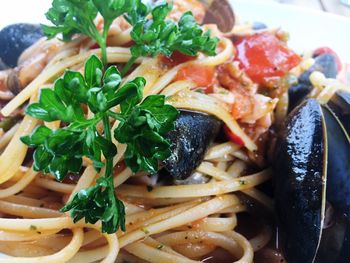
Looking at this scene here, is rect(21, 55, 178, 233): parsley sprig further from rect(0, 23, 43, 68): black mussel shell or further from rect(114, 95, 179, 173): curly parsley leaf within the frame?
rect(0, 23, 43, 68): black mussel shell

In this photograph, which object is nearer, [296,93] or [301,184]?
[301,184]

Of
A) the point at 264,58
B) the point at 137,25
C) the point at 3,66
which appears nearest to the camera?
the point at 137,25

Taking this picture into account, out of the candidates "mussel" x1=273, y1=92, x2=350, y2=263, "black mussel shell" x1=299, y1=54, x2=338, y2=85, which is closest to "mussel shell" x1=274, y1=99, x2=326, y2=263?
"mussel" x1=273, y1=92, x2=350, y2=263

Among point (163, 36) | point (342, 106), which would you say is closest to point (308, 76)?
point (342, 106)

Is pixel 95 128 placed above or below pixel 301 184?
above

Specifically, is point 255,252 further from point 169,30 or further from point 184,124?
point 169,30

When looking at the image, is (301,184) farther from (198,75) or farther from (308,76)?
(308,76)
